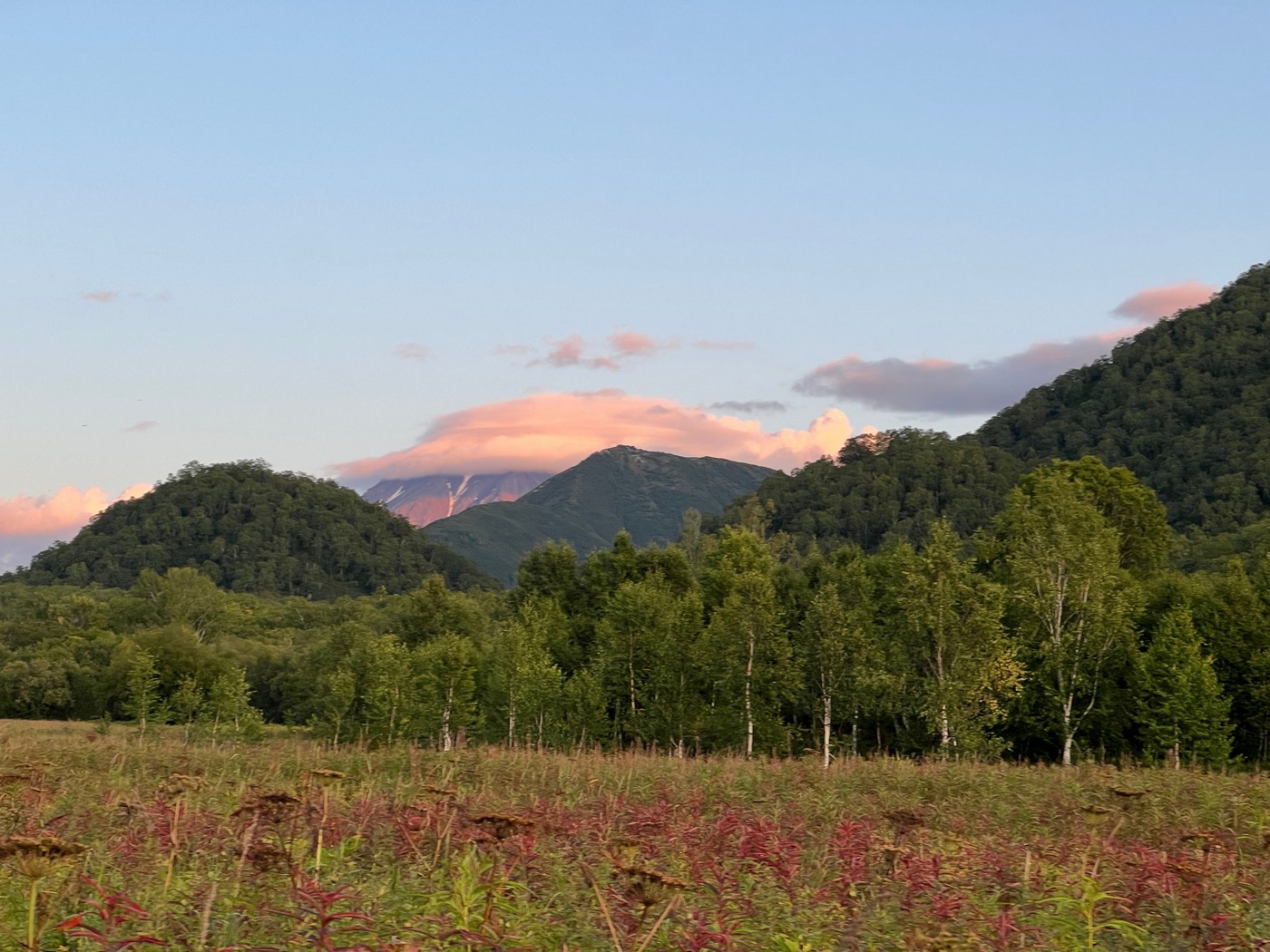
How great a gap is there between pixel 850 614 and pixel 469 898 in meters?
49.9

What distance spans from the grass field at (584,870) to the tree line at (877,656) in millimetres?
29094

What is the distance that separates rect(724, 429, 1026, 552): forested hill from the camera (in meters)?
161

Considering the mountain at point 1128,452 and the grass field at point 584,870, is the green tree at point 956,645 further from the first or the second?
the mountain at point 1128,452

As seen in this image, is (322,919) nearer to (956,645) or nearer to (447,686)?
(956,645)

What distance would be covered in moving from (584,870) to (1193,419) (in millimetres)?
180404

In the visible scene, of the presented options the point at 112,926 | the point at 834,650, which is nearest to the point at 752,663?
the point at 834,650

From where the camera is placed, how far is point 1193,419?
167 m

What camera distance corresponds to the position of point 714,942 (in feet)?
20.1

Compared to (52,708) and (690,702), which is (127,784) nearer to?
(690,702)

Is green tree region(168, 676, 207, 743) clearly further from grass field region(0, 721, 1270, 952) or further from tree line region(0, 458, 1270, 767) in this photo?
grass field region(0, 721, 1270, 952)

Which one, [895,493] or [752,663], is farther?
[895,493]

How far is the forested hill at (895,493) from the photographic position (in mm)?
161250

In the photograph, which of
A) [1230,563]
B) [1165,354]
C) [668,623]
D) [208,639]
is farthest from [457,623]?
[1165,354]

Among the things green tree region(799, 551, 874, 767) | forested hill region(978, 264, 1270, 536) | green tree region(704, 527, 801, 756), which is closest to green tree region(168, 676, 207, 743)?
green tree region(704, 527, 801, 756)
